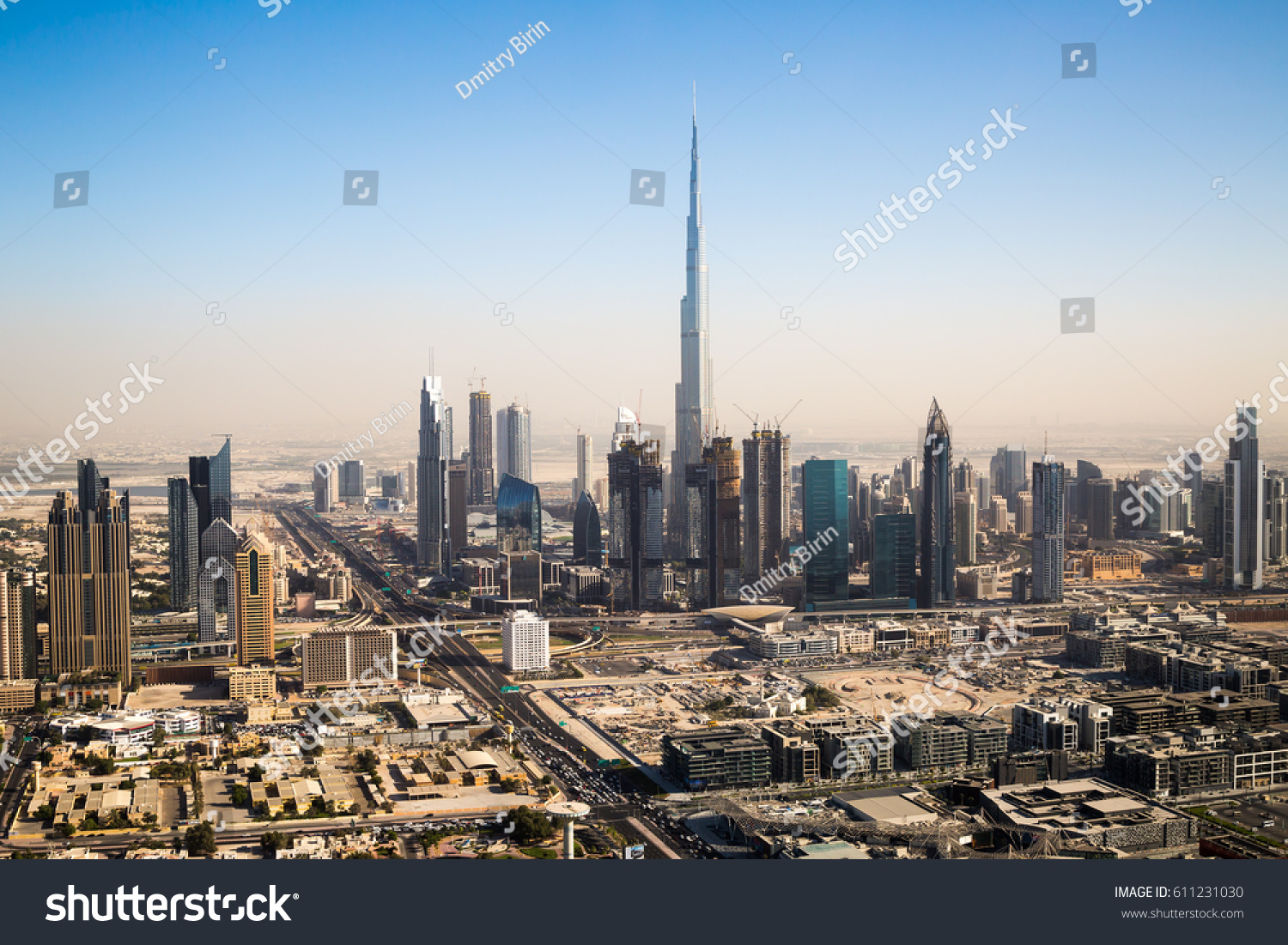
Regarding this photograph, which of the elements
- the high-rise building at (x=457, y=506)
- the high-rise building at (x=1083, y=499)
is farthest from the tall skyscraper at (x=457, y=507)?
the high-rise building at (x=1083, y=499)

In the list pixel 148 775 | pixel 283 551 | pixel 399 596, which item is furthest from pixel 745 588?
pixel 148 775

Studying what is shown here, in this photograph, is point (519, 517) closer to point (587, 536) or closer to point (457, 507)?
point (587, 536)

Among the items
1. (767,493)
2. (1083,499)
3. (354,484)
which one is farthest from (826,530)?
(354,484)

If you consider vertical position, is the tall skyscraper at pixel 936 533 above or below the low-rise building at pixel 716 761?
above

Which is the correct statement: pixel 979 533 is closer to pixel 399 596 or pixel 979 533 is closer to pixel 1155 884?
pixel 399 596

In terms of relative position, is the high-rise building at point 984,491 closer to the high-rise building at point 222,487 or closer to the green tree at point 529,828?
the high-rise building at point 222,487

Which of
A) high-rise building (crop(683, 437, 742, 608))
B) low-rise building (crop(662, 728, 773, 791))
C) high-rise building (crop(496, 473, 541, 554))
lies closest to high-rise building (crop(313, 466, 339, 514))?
high-rise building (crop(496, 473, 541, 554))
